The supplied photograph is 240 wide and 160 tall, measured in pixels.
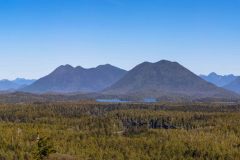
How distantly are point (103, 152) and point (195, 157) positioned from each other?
136 feet

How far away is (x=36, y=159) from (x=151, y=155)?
250 ft

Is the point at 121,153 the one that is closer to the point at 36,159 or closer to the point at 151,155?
the point at 151,155

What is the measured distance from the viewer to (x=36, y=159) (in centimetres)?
13200

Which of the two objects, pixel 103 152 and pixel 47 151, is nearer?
pixel 47 151

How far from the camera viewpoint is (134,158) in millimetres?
189000

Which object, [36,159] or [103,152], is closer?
[36,159]

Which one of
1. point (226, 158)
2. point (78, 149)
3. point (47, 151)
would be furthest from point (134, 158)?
point (47, 151)

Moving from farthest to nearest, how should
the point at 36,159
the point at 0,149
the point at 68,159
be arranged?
1. the point at 0,149
2. the point at 68,159
3. the point at 36,159

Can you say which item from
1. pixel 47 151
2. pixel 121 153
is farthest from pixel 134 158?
pixel 47 151

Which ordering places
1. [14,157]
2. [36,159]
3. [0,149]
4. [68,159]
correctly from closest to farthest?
[36,159] → [68,159] → [14,157] → [0,149]

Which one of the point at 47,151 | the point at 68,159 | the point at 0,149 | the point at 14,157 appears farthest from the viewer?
the point at 0,149

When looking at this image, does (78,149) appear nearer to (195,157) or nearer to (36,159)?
(195,157)

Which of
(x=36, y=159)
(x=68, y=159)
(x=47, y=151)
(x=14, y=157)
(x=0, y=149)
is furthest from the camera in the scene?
(x=0, y=149)

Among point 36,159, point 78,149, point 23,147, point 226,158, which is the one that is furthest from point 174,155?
point 36,159
